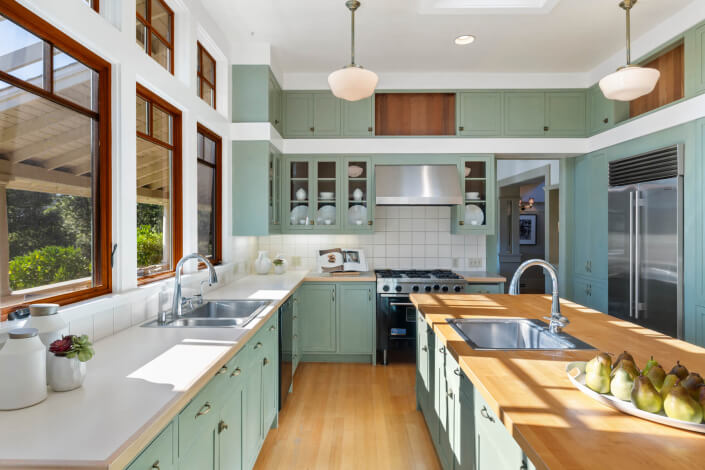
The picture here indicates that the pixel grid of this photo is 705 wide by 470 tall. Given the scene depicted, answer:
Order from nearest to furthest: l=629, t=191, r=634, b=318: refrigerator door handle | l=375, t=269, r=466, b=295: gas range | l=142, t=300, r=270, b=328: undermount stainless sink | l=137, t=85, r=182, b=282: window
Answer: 1. l=142, t=300, r=270, b=328: undermount stainless sink
2. l=137, t=85, r=182, b=282: window
3. l=629, t=191, r=634, b=318: refrigerator door handle
4. l=375, t=269, r=466, b=295: gas range

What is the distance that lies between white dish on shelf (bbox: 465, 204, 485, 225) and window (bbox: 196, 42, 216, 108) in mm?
2783

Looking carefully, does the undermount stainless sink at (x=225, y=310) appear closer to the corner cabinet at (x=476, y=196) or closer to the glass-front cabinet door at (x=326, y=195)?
the glass-front cabinet door at (x=326, y=195)

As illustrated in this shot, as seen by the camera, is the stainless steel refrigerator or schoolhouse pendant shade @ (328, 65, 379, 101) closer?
schoolhouse pendant shade @ (328, 65, 379, 101)

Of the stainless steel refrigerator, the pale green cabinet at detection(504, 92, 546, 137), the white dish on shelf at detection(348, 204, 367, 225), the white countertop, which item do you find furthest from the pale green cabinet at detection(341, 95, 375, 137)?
the white countertop

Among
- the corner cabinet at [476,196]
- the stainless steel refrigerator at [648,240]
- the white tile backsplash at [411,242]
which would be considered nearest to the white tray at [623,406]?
the stainless steel refrigerator at [648,240]

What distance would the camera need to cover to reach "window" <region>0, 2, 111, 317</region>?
4.64 feet

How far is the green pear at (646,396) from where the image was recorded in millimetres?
969

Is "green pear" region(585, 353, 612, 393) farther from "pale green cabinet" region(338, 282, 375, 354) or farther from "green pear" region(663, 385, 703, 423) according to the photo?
"pale green cabinet" region(338, 282, 375, 354)

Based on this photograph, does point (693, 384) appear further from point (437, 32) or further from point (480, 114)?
point (480, 114)

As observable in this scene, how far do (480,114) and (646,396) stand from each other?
3.68 meters

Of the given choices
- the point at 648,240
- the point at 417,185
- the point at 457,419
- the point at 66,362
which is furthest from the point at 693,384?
the point at 417,185

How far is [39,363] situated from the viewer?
1066mm

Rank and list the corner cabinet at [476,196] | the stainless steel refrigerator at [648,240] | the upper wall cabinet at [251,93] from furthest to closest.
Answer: the corner cabinet at [476,196]
the upper wall cabinet at [251,93]
the stainless steel refrigerator at [648,240]

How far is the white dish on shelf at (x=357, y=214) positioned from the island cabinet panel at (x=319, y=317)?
76cm
